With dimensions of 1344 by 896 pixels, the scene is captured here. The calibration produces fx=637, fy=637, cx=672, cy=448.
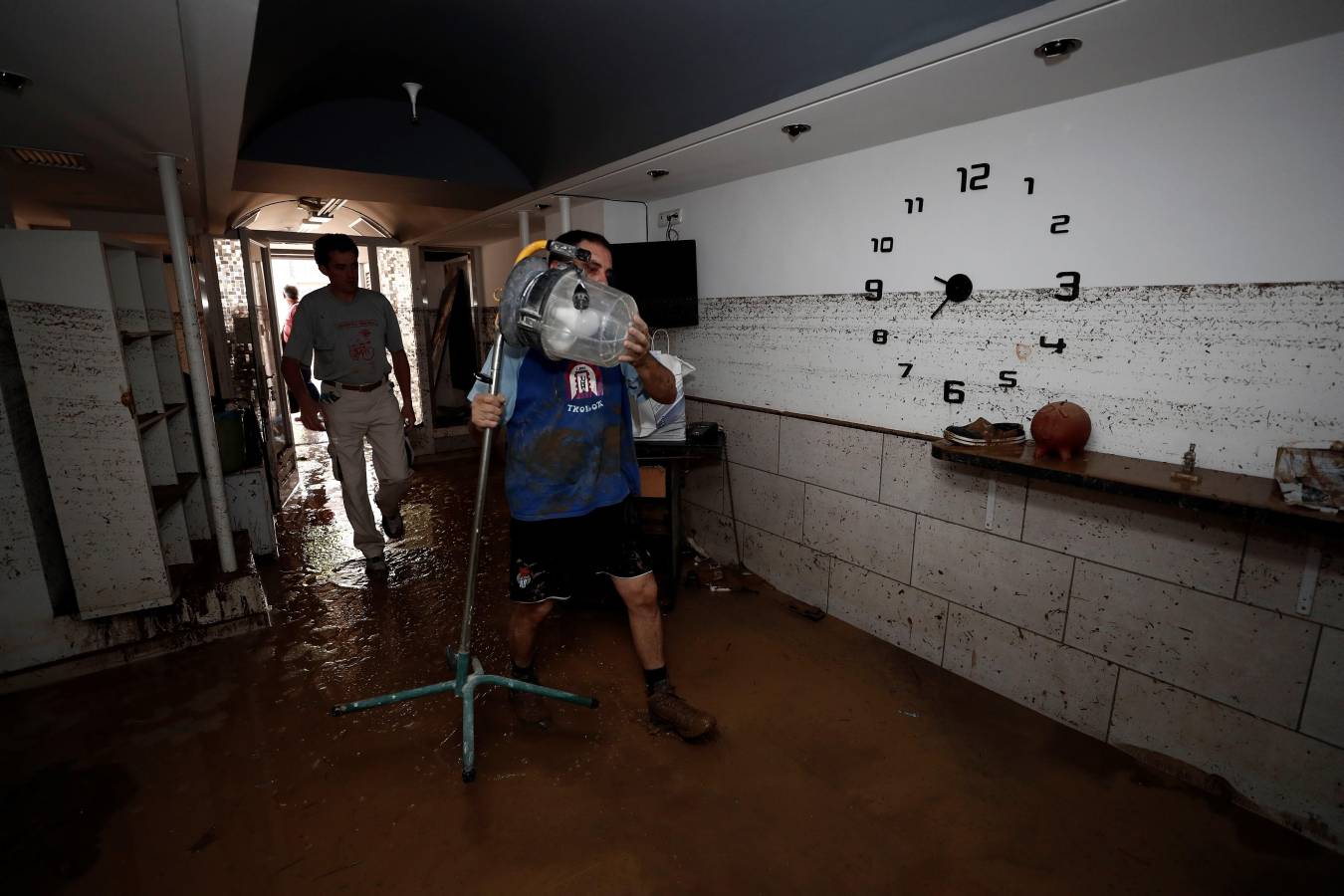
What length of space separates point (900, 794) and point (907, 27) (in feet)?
8.25

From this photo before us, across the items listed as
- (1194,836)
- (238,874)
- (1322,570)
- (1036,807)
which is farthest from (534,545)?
(1322,570)

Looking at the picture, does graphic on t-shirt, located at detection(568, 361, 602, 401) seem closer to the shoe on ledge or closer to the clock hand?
the shoe on ledge

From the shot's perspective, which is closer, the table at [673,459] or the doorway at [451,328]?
the table at [673,459]

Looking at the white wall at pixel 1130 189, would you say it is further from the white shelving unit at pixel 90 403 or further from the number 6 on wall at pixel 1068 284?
the white shelving unit at pixel 90 403

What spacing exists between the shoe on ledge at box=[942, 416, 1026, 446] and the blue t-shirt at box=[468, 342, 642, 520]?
4.37 feet

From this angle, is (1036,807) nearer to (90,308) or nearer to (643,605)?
(643,605)

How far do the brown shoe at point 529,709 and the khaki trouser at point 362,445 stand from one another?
1880 mm

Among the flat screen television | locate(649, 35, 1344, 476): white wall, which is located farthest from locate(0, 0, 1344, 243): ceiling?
the flat screen television

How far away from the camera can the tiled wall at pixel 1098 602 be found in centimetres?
194

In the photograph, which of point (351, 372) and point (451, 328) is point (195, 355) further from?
point (451, 328)

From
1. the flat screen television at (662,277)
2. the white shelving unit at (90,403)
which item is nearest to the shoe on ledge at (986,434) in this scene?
the flat screen television at (662,277)

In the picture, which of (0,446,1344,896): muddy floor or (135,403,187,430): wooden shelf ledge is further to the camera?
(135,403,187,430): wooden shelf ledge

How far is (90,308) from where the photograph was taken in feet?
8.48

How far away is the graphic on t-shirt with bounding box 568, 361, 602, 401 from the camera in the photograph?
2285mm
